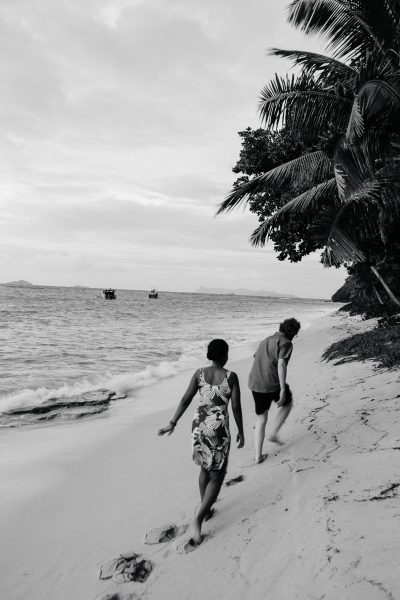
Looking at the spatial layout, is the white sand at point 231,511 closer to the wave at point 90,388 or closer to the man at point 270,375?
the man at point 270,375

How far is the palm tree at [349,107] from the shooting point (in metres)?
7.07

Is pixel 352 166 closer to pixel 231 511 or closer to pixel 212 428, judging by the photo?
pixel 212 428

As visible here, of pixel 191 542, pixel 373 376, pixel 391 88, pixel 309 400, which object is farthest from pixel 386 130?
pixel 191 542

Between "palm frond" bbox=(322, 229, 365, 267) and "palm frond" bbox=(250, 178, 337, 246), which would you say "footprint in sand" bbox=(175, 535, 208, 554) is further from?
"palm frond" bbox=(250, 178, 337, 246)

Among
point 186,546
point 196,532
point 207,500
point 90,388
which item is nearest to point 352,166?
point 207,500

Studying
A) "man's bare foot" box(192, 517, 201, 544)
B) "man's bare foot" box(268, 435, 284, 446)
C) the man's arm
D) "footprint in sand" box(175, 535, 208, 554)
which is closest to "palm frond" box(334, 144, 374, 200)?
the man's arm

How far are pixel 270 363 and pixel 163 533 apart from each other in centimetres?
214

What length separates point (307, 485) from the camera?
3.79 metres

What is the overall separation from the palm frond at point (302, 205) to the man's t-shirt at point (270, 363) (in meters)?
4.79

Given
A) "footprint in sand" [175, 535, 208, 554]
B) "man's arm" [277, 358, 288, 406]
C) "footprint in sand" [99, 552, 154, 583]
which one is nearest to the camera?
"footprint in sand" [99, 552, 154, 583]

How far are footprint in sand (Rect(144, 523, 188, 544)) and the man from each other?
142cm

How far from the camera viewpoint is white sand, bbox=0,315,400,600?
2719 millimetres

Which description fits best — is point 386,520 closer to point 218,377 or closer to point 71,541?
point 218,377

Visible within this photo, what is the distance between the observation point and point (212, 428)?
132 inches
